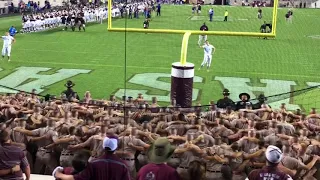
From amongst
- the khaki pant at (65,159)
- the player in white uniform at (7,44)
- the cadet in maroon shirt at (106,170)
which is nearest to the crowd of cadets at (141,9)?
the player in white uniform at (7,44)

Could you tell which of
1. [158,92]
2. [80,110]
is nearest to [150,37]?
[158,92]

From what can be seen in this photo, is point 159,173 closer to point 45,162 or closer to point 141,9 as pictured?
point 45,162

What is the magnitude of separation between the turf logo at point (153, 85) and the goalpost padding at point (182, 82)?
264 cm

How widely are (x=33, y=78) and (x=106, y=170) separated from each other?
10661 mm

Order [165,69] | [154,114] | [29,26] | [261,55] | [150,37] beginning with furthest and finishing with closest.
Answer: [29,26]
[150,37]
[261,55]
[165,69]
[154,114]

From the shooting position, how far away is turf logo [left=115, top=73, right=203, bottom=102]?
486 inches

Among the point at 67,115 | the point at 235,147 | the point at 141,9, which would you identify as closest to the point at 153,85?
the point at 141,9

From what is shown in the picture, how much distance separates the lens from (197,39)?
851 inches

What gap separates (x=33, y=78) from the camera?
1432 cm

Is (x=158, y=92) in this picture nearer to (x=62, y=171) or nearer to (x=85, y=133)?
(x=85, y=133)

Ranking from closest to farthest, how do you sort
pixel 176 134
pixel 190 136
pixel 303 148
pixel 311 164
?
pixel 311 164
pixel 303 148
pixel 190 136
pixel 176 134

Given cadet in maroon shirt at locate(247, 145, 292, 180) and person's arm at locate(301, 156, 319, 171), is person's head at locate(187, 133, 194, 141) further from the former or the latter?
cadet in maroon shirt at locate(247, 145, 292, 180)

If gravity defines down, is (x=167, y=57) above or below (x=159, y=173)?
below

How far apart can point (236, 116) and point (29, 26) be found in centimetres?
1813
